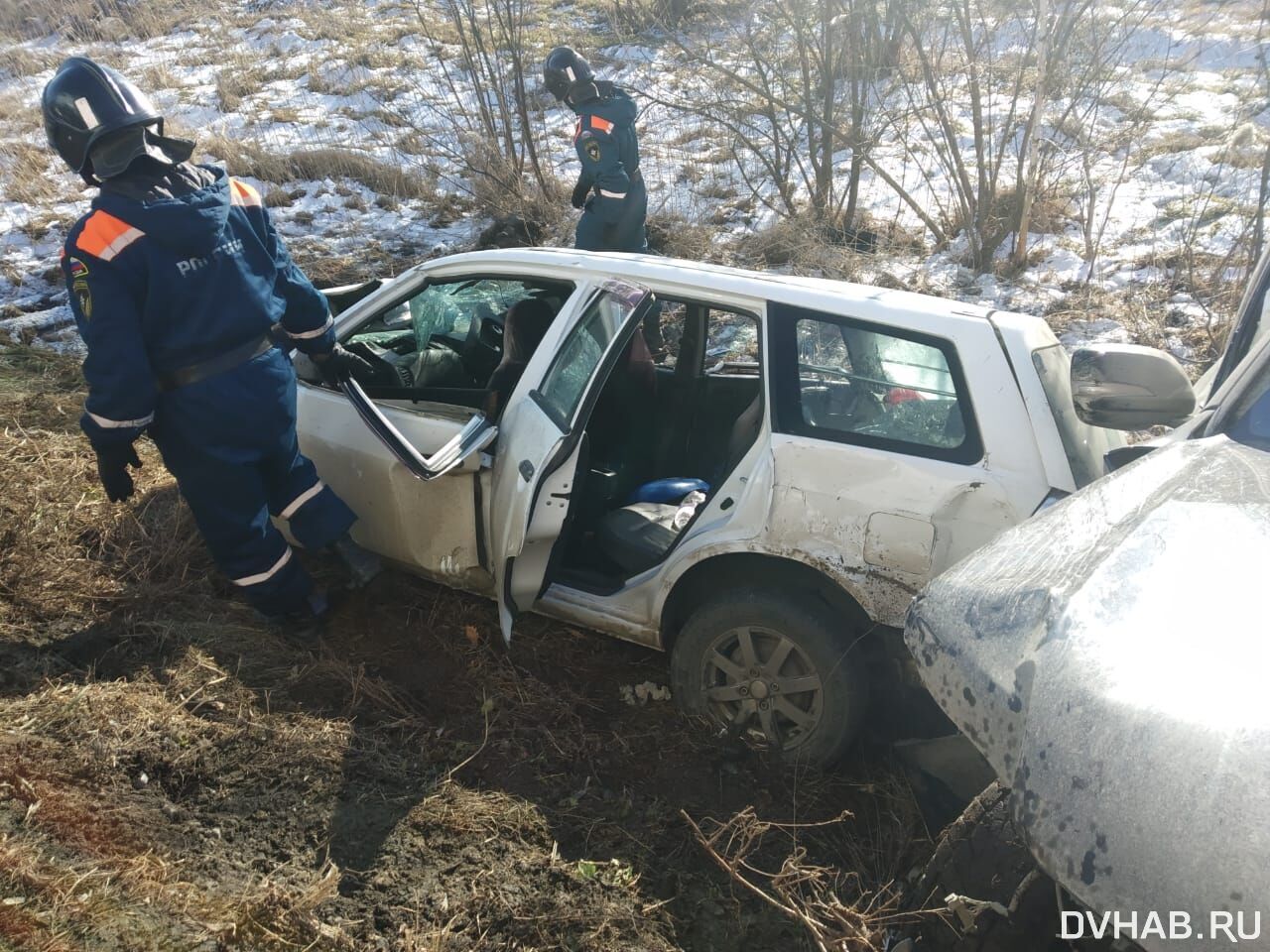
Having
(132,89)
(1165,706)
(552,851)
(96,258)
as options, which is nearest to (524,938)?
(552,851)

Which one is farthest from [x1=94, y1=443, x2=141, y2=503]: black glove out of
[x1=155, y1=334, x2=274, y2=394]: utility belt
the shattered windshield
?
the shattered windshield

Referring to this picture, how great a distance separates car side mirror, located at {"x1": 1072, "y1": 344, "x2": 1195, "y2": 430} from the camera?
8.25ft

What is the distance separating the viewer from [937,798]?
2656 millimetres

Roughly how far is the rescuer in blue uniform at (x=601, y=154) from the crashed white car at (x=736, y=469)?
9.10 feet

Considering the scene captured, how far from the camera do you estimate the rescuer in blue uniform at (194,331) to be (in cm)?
289

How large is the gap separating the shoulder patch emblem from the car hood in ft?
8.73

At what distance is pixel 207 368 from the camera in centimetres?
313

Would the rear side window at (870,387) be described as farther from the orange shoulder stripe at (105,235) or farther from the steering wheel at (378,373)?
the orange shoulder stripe at (105,235)

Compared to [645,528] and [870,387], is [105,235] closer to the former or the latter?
[645,528]

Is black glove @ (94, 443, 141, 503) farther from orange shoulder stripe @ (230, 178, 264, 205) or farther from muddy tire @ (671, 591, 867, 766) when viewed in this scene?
muddy tire @ (671, 591, 867, 766)

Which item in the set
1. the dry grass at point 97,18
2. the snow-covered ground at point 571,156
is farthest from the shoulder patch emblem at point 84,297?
the dry grass at point 97,18

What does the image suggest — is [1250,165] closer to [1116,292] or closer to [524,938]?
[1116,292]

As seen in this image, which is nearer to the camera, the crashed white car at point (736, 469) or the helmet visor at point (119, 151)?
the crashed white car at point (736, 469)

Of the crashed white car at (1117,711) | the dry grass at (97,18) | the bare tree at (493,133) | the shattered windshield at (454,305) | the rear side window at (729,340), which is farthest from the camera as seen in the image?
the dry grass at (97,18)
